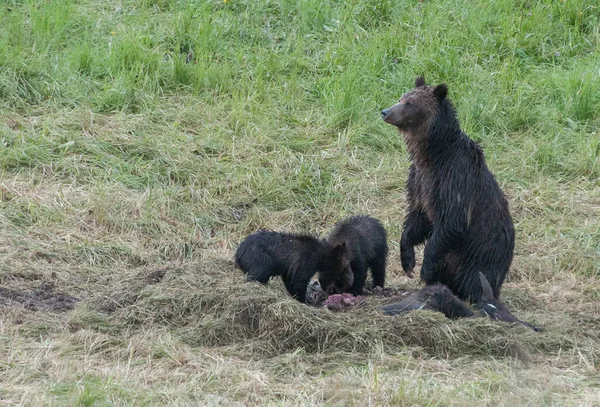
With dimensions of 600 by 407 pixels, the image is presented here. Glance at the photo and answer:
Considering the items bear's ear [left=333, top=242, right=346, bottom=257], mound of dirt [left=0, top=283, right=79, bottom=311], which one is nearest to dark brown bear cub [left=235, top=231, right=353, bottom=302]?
bear's ear [left=333, top=242, right=346, bottom=257]

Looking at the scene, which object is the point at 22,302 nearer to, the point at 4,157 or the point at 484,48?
the point at 4,157

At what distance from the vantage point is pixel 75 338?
6.68 meters

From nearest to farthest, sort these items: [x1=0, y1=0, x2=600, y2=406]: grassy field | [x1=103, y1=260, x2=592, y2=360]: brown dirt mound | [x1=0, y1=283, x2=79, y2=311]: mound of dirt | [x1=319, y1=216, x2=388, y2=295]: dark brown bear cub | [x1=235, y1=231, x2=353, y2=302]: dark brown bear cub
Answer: [x1=0, y1=0, x2=600, y2=406]: grassy field
[x1=103, y1=260, x2=592, y2=360]: brown dirt mound
[x1=0, y1=283, x2=79, y2=311]: mound of dirt
[x1=235, y1=231, x2=353, y2=302]: dark brown bear cub
[x1=319, y1=216, x2=388, y2=295]: dark brown bear cub

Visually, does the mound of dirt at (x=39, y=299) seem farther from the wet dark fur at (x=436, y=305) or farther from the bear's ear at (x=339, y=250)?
the wet dark fur at (x=436, y=305)

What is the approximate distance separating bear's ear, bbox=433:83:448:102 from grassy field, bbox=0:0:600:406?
1.61 m

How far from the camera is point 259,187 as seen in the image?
10148 mm

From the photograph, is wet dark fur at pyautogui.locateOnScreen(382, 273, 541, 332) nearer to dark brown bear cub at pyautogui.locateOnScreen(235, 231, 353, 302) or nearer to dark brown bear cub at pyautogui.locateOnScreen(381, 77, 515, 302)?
dark brown bear cub at pyautogui.locateOnScreen(381, 77, 515, 302)

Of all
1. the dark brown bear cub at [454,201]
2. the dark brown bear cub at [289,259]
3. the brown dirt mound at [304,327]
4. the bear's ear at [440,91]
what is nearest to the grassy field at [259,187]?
the brown dirt mound at [304,327]

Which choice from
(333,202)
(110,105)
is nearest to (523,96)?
(333,202)

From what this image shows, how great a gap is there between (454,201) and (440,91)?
2.79 feet

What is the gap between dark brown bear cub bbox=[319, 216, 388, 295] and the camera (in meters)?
8.06

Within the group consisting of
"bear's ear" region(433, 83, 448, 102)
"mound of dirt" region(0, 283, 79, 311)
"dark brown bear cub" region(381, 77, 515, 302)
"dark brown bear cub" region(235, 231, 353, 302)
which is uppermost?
"bear's ear" region(433, 83, 448, 102)

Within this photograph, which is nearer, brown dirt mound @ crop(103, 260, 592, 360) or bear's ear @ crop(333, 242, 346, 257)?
brown dirt mound @ crop(103, 260, 592, 360)

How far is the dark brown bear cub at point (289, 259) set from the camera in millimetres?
7723
